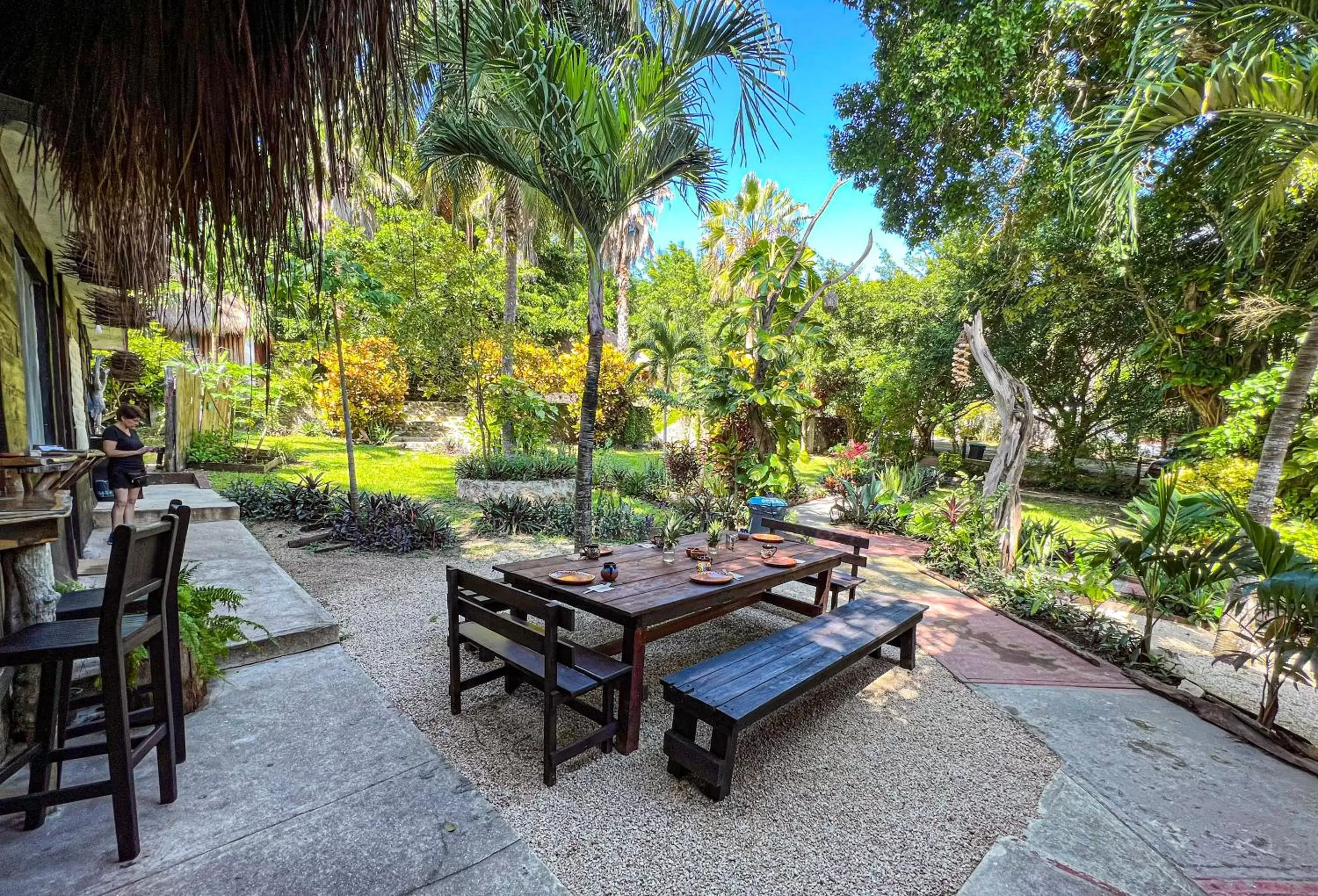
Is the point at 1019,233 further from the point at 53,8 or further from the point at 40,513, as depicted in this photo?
the point at 40,513

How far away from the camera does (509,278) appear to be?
33.1ft

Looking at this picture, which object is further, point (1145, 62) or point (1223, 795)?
point (1145, 62)

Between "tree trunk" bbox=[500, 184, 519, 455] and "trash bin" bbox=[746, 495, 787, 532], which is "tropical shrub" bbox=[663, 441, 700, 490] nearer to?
"trash bin" bbox=[746, 495, 787, 532]

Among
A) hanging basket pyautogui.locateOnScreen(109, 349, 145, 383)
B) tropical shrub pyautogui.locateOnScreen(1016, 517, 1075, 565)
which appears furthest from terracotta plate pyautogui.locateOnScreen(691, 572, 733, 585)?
hanging basket pyautogui.locateOnScreen(109, 349, 145, 383)

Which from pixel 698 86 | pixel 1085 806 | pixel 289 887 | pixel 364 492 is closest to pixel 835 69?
pixel 698 86

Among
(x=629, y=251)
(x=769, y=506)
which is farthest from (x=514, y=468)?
(x=629, y=251)

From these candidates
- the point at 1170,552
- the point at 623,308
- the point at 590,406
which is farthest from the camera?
the point at 623,308

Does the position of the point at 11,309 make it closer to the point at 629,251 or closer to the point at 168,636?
the point at 168,636

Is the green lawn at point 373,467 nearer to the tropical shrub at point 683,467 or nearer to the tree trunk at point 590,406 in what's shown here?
the tropical shrub at point 683,467

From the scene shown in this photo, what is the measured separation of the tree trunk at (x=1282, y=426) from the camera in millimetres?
4652

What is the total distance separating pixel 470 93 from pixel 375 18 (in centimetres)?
471

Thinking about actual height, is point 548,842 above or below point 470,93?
below

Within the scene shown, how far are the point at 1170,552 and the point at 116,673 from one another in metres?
6.20

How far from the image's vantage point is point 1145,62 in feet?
13.1
